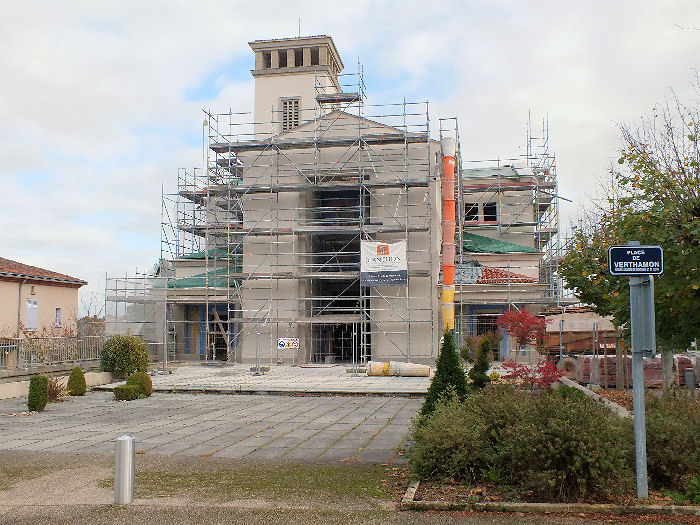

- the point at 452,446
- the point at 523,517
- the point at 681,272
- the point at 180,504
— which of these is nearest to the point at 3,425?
the point at 180,504

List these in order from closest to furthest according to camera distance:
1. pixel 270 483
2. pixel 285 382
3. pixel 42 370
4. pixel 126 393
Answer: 1. pixel 270 483
2. pixel 126 393
3. pixel 42 370
4. pixel 285 382

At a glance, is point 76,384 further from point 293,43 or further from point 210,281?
point 293,43

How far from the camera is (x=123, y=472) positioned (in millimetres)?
7656

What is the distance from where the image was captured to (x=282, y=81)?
155 ft

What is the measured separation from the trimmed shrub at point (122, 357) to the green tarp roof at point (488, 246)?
21028 mm

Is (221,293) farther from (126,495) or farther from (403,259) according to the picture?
(126,495)

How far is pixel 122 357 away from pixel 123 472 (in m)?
16.5

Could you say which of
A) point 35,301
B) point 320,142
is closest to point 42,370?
point 35,301

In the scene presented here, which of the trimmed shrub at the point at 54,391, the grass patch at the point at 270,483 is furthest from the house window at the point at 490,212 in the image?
the grass patch at the point at 270,483

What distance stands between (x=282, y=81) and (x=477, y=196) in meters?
15.5

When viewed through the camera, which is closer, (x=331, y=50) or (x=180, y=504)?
(x=180, y=504)

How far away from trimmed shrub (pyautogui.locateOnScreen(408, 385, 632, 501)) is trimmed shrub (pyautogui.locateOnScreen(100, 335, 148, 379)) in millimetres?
16434

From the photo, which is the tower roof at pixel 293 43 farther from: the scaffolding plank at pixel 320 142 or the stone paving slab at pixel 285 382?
the stone paving slab at pixel 285 382

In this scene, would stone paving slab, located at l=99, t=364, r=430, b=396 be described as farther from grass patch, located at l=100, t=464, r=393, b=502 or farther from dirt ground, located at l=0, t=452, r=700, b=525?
grass patch, located at l=100, t=464, r=393, b=502
